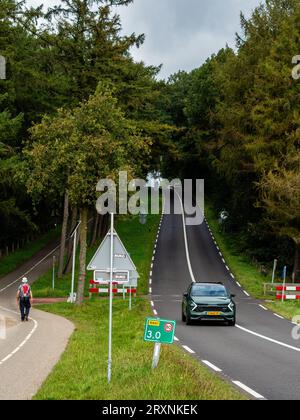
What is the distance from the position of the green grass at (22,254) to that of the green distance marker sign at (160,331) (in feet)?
140

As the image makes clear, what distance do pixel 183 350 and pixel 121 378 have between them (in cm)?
625

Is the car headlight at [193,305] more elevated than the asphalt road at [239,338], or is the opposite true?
the car headlight at [193,305]

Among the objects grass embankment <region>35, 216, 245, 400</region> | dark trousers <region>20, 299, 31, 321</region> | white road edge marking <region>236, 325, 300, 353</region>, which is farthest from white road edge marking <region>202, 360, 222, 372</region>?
dark trousers <region>20, 299, 31, 321</region>

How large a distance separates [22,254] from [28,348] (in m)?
45.4

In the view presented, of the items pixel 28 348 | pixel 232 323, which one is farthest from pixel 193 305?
pixel 28 348

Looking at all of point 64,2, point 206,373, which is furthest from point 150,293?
point 206,373

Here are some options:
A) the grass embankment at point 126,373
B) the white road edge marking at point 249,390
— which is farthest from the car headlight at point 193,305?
the white road edge marking at point 249,390

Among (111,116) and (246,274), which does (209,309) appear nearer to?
(111,116)

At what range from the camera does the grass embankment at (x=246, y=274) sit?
33.9m

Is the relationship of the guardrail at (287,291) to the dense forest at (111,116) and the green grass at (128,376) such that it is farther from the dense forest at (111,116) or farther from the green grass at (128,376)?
the green grass at (128,376)

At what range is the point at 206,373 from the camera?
1367cm

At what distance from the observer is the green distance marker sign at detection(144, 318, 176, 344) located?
12.6 meters

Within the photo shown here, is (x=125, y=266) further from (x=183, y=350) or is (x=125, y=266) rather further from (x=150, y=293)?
(x=150, y=293)

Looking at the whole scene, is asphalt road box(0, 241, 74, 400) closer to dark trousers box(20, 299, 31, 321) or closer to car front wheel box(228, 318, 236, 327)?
dark trousers box(20, 299, 31, 321)
